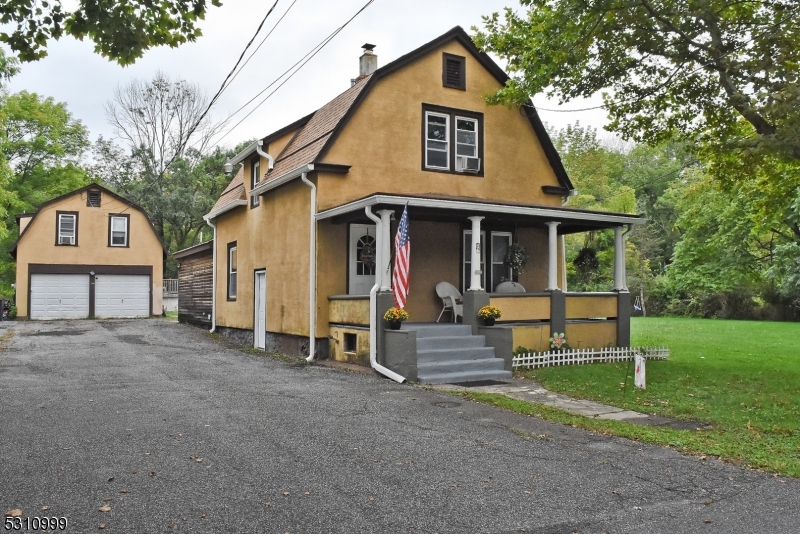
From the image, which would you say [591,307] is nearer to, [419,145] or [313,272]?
[419,145]

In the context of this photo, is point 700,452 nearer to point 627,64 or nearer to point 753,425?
point 753,425

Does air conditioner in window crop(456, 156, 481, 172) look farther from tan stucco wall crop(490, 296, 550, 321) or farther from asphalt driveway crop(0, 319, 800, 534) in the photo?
asphalt driveway crop(0, 319, 800, 534)

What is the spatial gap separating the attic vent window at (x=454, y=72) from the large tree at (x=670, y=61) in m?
1.41

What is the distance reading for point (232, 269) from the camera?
19531 mm

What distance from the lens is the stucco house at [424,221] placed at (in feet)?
39.4

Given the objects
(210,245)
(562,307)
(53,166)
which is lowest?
(562,307)

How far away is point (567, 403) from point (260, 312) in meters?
9.84

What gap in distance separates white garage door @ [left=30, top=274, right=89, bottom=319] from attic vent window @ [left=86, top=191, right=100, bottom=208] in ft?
10.7

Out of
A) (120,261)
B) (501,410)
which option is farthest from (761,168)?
(120,261)

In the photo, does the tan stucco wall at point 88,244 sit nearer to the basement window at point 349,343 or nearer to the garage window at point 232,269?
the garage window at point 232,269

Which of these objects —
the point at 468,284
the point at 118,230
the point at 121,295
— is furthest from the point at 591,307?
the point at 118,230

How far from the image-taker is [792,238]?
1180 inches

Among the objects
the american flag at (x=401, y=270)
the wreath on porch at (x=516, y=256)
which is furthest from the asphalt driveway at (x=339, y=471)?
the wreath on porch at (x=516, y=256)

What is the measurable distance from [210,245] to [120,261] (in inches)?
431
